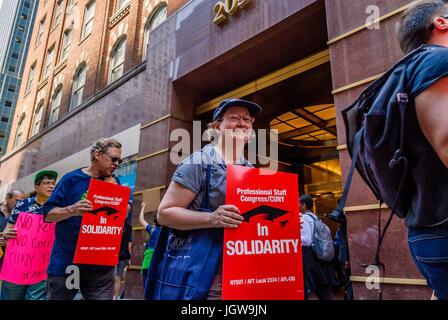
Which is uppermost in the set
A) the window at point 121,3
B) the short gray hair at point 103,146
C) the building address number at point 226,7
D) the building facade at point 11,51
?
the building facade at point 11,51

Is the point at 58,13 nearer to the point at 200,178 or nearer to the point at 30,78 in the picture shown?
the point at 30,78

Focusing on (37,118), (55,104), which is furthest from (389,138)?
(37,118)

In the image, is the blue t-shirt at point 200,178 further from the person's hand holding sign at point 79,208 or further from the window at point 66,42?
the window at point 66,42

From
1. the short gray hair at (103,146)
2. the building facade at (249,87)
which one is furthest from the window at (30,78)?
the short gray hair at (103,146)

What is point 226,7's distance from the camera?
6398 millimetres

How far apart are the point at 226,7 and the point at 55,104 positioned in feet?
42.7

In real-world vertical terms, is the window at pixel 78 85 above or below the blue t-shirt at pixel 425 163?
above

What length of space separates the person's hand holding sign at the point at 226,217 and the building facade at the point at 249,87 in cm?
265

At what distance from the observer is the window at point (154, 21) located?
36.0 ft

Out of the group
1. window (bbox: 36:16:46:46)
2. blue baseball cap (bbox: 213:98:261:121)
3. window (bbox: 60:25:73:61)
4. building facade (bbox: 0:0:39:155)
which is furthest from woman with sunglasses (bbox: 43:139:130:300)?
→ building facade (bbox: 0:0:39:155)

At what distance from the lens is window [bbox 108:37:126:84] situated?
1209 cm

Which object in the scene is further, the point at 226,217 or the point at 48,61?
the point at 48,61
